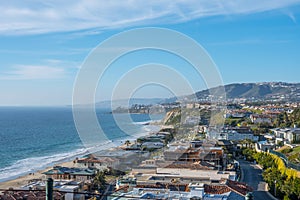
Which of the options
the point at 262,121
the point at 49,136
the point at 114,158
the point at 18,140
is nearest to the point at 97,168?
the point at 114,158

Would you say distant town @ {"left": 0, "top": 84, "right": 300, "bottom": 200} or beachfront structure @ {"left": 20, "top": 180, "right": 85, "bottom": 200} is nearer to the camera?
distant town @ {"left": 0, "top": 84, "right": 300, "bottom": 200}

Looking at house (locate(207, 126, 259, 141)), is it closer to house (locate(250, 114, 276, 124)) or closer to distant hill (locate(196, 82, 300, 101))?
house (locate(250, 114, 276, 124))

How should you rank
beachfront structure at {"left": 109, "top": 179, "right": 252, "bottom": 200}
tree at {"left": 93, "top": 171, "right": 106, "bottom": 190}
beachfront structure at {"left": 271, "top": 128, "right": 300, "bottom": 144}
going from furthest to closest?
beachfront structure at {"left": 271, "top": 128, "right": 300, "bottom": 144}
tree at {"left": 93, "top": 171, "right": 106, "bottom": 190}
beachfront structure at {"left": 109, "top": 179, "right": 252, "bottom": 200}

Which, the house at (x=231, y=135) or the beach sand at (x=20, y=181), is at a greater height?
the house at (x=231, y=135)

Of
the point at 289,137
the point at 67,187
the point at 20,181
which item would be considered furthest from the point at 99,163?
the point at 289,137

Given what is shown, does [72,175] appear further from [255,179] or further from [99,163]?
[255,179]

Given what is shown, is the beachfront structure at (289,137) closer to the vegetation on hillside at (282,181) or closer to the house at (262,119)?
the vegetation on hillside at (282,181)

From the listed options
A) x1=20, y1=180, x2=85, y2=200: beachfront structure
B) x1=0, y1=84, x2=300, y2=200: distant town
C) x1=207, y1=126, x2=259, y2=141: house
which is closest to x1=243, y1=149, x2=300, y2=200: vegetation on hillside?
x1=0, y1=84, x2=300, y2=200: distant town

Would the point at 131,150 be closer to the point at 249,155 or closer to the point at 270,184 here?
the point at 249,155

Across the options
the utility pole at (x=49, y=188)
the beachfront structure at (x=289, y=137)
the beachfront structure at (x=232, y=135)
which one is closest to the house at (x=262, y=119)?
the beachfront structure at (x=232, y=135)
